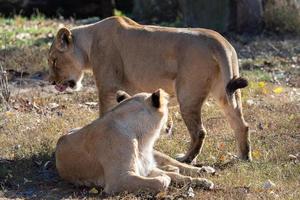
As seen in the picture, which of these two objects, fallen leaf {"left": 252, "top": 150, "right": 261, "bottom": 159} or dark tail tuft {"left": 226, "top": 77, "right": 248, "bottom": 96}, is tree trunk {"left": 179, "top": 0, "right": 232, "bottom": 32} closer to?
fallen leaf {"left": 252, "top": 150, "right": 261, "bottom": 159}

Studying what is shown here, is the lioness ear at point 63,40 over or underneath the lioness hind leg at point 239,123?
over

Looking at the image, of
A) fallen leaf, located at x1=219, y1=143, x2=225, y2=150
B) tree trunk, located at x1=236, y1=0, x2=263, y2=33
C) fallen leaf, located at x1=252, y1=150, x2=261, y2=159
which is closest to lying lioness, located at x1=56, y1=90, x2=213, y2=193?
fallen leaf, located at x1=252, y1=150, x2=261, y2=159

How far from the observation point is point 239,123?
6871 mm

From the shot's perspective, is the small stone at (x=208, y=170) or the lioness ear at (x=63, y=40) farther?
the lioness ear at (x=63, y=40)

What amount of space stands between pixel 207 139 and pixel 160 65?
0.95 metres

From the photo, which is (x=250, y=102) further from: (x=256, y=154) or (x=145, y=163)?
(x=145, y=163)

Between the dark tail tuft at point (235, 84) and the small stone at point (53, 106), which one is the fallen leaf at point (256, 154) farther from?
the small stone at point (53, 106)

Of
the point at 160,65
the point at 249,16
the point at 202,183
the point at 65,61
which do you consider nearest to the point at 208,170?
the point at 202,183

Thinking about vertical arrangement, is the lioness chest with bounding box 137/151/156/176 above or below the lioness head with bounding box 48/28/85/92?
below

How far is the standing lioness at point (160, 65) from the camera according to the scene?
6.67 meters

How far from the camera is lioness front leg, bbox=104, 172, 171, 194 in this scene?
5758mm

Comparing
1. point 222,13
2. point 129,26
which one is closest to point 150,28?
point 129,26

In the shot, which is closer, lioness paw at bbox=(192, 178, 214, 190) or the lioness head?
lioness paw at bbox=(192, 178, 214, 190)

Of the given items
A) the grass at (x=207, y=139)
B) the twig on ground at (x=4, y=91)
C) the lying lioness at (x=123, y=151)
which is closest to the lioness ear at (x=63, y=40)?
the grass at (x=207, y=139)
